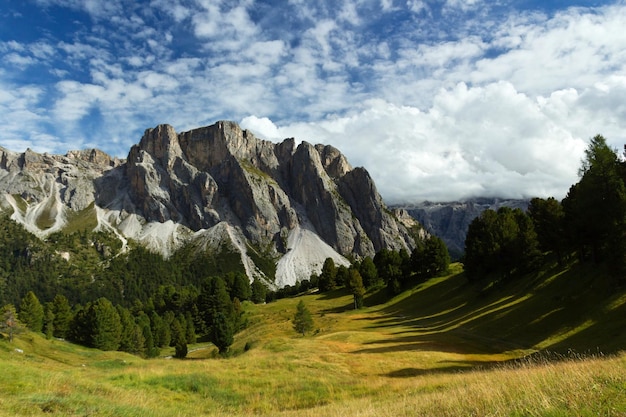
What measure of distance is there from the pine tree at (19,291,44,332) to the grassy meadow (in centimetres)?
2271

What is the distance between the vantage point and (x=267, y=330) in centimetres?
8125

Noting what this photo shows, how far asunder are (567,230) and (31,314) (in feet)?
305

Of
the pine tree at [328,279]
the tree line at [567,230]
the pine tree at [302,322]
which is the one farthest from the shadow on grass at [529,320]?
the pine tree at [328,279]

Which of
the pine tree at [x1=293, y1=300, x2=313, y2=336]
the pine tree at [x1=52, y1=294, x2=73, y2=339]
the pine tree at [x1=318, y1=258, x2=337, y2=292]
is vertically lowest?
the pine tree at [x1=293, y1=300, x2=313, y2=336]

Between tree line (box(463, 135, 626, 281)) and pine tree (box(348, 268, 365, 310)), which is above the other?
tree line (box(463, 135, 626, 281))

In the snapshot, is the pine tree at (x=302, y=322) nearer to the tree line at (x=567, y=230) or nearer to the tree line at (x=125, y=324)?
the tree line at (x=125, y=324)

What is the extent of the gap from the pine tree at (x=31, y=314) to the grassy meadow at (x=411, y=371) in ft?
74.5

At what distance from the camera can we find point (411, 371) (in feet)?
98.4

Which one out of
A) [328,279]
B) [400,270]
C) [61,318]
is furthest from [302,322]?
[328,279]

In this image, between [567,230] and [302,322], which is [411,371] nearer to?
[567,230]

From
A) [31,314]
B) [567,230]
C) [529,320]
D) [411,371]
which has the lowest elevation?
[529,320]

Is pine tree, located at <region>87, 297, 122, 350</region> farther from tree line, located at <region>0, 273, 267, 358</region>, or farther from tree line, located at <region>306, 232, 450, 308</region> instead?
tree line, located at <region>306, 232, 450, 308</region>

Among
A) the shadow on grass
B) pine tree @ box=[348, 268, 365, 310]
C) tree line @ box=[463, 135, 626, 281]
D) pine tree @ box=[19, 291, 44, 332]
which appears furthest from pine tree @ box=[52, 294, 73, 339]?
tree line @ box=[463, 135, 626, 281]

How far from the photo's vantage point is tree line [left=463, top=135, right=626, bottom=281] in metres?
36.0
